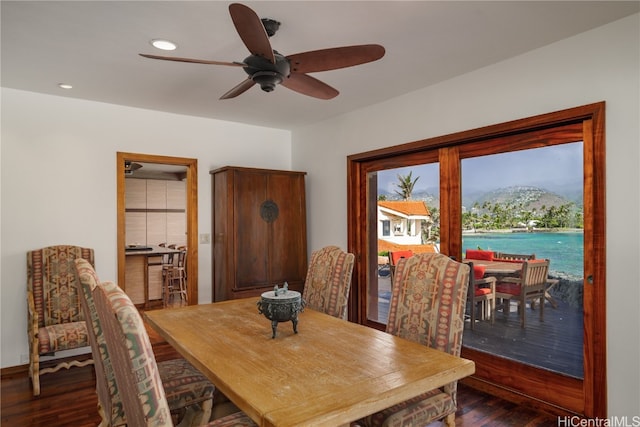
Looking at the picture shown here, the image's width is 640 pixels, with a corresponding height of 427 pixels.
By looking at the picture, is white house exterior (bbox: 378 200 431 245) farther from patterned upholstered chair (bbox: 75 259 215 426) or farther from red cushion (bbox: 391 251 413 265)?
patterned upholstered chair (bbox: 75 259 215 426)

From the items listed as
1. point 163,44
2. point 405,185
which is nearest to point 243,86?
point 163,44

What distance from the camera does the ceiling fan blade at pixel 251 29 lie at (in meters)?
1.54

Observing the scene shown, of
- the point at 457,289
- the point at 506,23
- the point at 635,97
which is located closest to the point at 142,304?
the point at 457,289

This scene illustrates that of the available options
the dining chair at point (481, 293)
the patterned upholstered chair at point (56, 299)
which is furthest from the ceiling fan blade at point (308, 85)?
the patterned upholstered chair at point (56, 299)

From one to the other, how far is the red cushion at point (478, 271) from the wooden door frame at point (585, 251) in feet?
0.56

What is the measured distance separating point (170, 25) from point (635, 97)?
278cm

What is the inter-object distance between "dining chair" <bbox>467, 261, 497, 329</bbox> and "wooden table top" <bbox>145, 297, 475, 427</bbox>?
1.54 meters

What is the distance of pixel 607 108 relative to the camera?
2395 mm

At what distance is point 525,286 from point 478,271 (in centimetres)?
38

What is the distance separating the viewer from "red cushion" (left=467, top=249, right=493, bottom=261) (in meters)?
3.20

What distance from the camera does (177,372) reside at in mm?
2178

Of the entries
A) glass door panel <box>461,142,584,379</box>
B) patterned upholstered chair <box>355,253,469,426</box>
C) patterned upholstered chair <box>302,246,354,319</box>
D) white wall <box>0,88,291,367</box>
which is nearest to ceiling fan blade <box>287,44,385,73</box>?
patterned upholstered chair <box>355,253,469,426</box>

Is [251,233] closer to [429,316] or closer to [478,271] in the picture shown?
[478,271]

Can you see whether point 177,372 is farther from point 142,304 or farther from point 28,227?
point 142,304
